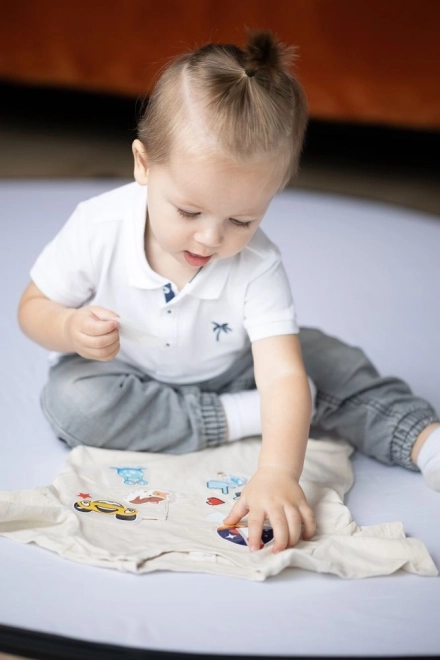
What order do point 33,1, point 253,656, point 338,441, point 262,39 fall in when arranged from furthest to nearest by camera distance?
point 33,1 < point 338,441 < point 262,39 < point 253,656

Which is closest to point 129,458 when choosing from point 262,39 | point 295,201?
point 262,39

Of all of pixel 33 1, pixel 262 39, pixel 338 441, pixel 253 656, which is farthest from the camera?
pixel 33 1

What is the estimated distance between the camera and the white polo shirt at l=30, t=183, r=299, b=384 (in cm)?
89

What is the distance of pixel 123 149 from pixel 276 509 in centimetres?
142

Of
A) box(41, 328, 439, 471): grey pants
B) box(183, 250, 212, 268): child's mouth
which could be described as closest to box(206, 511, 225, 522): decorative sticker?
box(41, 328, 439, 471): grey pants

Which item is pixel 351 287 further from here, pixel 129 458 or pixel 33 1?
pixel 33 1

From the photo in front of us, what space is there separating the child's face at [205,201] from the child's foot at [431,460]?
0.94 feet

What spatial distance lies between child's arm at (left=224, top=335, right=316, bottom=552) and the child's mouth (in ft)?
0.36

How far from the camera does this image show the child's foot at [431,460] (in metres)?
0.90

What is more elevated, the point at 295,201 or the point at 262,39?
the point at 262,39

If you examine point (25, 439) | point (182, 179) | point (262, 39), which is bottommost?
point (25, 439)

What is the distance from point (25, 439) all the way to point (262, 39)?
45cm

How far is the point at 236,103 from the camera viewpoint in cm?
74

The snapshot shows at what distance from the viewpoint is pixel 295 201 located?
1.68 meters
